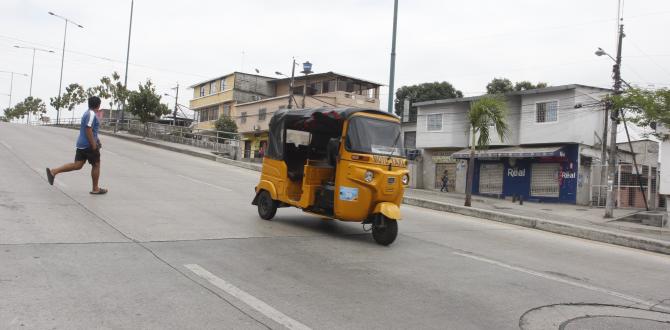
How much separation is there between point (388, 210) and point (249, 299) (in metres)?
3.73

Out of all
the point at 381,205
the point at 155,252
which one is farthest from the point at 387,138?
the point at 155,252

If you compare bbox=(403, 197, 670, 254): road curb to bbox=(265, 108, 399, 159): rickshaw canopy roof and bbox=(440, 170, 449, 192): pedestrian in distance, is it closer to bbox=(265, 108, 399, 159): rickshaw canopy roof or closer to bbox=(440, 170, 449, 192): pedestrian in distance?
bbox=(265, 108, 399, 159): rickshaw canopy roof

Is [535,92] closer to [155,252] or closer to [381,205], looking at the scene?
[381,205]

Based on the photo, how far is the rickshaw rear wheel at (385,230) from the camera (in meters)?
8.12

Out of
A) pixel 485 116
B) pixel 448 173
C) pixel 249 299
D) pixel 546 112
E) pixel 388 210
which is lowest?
pixel 249 299

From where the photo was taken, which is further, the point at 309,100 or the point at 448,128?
the point at 309,100

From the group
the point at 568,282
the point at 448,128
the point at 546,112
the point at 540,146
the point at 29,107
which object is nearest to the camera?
the point at 568,282

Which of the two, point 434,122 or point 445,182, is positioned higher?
point 434,122

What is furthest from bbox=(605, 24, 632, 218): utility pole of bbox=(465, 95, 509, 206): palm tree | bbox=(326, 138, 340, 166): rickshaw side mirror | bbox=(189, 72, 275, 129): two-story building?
bbox=(189, 72, 275, 129): two-story building

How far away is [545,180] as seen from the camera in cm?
2833

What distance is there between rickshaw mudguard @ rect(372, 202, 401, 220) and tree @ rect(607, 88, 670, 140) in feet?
40.2

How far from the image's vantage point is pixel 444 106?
1321 inches

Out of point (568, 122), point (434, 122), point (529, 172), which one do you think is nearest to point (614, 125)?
point (568, 122)

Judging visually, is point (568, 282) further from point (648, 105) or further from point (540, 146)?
point (540, 146)
